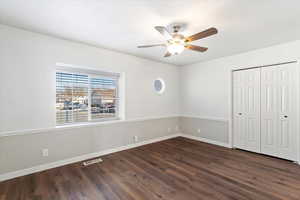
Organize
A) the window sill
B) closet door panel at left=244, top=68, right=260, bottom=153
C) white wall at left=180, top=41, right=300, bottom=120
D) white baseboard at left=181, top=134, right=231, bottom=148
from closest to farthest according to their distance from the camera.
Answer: the window sill, white wall at left=180, top=41, right=300, bottom=120, closet door panel at left=244, top=68, right=260, bottom=153, white baseboard at left=181, top=134, right=231, bottom=148

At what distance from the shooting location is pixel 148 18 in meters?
2.12

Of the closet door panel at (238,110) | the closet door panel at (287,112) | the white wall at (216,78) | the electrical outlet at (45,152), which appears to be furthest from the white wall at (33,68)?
the closet door panel at (287,112)

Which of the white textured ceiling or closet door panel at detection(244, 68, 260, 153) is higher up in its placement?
the white textured ceiling

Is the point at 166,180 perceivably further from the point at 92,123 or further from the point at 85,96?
the point at 85,96

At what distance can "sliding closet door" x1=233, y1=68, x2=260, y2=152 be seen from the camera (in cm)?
350

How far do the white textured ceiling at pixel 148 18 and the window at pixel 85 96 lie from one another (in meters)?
0.86

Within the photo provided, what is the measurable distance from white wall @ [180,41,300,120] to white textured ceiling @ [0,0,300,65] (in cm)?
35

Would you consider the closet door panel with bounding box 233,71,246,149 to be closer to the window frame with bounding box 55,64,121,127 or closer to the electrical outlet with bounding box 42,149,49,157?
the window frame with bounding box 55,64,121,127

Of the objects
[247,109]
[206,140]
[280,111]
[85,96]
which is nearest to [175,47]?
[85,96]

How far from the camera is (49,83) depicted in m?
2.74

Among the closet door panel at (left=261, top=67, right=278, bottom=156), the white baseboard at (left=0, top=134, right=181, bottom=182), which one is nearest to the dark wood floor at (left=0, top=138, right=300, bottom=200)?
the white baseboard at (left=0, top=134, right=181, bottom=182)

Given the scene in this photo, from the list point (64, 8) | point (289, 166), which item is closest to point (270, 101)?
point (289, 166)

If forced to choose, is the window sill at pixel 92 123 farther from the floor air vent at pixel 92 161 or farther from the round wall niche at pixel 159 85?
the round wall niche at pixel 159 85

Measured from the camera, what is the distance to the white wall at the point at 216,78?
10.4ft
